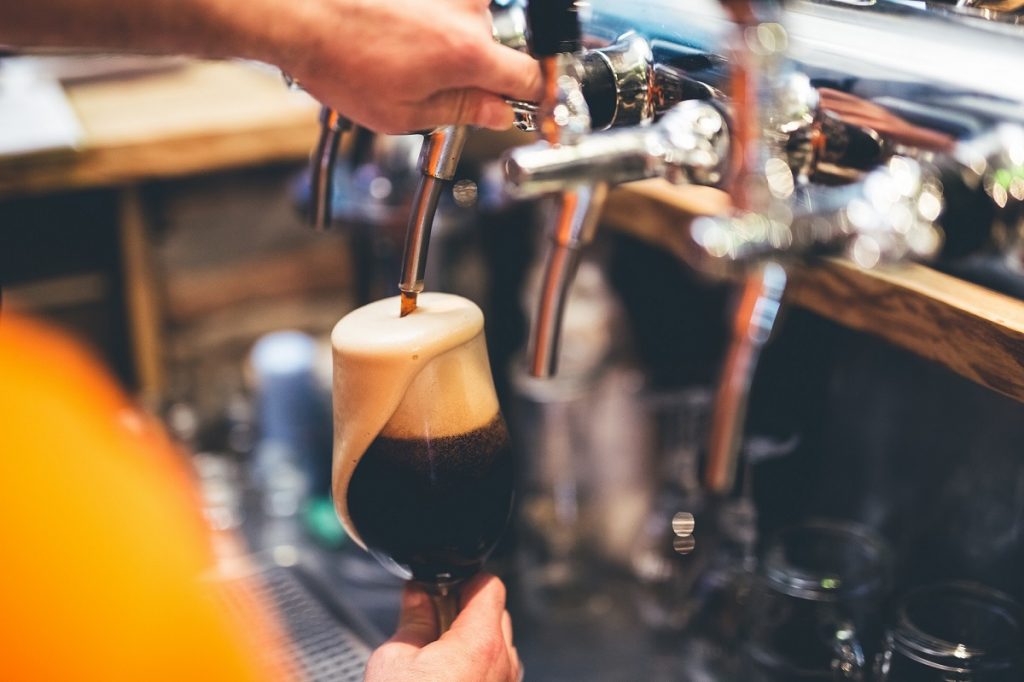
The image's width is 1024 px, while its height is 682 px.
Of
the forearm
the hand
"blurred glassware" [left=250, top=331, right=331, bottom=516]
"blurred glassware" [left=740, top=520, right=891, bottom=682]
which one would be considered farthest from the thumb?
"blurred glassware" [left=250, top=331, right=331, bottom=516]

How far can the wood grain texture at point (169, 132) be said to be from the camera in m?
1.66

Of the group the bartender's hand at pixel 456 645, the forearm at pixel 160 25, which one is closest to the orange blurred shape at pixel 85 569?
the bartender's hand at pixel 456 645

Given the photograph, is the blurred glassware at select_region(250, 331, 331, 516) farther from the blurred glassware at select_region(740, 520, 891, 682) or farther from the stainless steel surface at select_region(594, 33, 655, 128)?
the stainless steel surface at select_region(594, 33, 655, 128)

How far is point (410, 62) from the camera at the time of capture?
661 millimetres

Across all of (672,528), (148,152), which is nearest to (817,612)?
(672,528)

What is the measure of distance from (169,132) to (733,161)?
1.38 meters

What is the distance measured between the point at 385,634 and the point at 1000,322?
2.44 feet

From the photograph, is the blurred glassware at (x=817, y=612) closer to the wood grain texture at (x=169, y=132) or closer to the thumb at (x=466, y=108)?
the thumb at (x=466, y=108)

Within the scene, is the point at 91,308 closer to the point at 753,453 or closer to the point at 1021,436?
the point at 753,453

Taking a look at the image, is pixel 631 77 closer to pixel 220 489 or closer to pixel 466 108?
pixel 466 108

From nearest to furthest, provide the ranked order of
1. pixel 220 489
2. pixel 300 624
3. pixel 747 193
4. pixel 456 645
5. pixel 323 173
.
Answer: pixel 747 193, pixel 456 645, pixel 323 173, pixel 300 624, pixel 220 489

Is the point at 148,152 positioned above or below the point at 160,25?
below

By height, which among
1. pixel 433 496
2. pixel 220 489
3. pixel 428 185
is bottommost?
pixel 220 489

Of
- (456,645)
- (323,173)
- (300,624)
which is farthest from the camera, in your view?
(300,624)
